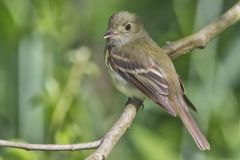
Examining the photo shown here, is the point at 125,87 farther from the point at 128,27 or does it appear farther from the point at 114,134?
the point at 114,134

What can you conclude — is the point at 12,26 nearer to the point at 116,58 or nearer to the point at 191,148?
the point at 116,58

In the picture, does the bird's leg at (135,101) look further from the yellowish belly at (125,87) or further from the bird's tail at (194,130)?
the bird's tail at (194,130)

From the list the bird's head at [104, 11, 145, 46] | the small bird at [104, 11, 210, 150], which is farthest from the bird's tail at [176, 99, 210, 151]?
the bird's head at [104, 11, 145, 46]

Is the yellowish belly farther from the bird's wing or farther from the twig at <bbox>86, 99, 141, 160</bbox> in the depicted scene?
the twig at <bbox>86, 99, 141, 160</bbox>

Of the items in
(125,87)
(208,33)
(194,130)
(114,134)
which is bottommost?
(125,87)

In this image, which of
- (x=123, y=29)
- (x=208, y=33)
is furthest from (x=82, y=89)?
(x=208, y=33)

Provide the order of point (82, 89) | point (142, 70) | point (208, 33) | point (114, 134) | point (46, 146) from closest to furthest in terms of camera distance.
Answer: point (46, 146) → point (114, 134) → point (208, 33) → point (142, 70) → point (82, 89)

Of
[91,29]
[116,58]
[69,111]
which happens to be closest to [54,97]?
[69,111]
